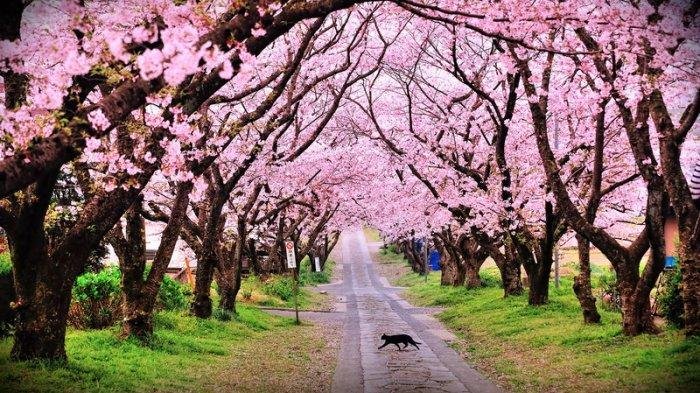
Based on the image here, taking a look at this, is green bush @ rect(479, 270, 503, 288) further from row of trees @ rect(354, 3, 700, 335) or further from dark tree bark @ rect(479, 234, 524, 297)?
dark tree bark @ rect(479, 234, 524, 297)

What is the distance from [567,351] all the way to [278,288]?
2078cm

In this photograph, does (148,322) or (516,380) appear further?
(148,322)

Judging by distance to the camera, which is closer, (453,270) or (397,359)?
(397,359)

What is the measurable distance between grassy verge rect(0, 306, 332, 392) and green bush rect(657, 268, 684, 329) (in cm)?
747

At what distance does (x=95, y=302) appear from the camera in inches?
527

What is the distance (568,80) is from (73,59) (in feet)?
48.2

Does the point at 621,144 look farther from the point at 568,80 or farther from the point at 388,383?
the point at 388,383

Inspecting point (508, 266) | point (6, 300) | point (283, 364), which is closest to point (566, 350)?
point (283, 364)

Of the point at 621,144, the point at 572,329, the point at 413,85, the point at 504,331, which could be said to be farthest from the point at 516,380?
the point at 413,85

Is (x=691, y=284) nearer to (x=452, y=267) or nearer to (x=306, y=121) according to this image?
(x=306, y=121)

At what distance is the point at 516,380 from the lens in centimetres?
1082

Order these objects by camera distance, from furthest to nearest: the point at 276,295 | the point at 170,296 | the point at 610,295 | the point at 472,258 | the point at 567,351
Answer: the point at 276,295, the point at 472,258, the point at 610,295, the point at 170,296, the point at 567,351

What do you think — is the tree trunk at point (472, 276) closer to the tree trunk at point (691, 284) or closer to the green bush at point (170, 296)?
the green bush at point (170, 296)

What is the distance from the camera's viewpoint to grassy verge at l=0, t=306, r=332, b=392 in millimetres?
8617
